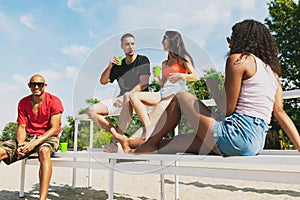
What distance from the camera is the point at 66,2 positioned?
7914mm

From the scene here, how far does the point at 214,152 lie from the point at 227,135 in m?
0.24

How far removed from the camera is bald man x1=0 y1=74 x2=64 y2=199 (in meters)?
3.79

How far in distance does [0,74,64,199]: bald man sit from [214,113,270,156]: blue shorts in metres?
2.15

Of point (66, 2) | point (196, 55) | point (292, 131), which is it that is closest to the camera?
point (292, 131)

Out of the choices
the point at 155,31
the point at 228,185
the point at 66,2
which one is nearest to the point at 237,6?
the point at 66,2

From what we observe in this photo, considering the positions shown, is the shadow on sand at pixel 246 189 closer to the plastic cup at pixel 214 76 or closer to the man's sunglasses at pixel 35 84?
the plastic cup at pixel 214 76

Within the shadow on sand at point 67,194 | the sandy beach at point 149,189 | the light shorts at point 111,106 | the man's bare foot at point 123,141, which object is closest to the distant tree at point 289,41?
the sandy beach at point 149,189

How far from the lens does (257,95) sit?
7.57 ft

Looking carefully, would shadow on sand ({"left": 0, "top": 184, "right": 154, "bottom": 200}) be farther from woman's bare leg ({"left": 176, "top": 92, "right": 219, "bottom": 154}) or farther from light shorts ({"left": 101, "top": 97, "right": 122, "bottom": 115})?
woman's bare leg ({"left": 176, "top": 92, "right": 219, "bottom": 154})

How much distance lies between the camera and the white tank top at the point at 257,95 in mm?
2301

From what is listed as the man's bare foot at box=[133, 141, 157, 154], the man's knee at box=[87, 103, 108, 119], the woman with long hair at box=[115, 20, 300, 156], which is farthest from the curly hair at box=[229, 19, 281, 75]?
the man's knee at box=[87, 103, 108, 119]

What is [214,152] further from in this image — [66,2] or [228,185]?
[66,2]

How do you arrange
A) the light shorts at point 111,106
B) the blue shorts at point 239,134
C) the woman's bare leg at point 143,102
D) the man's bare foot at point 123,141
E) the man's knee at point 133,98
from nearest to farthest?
the blue shorts at point 239,134, the man's bare foot at point 123,141, the woman's bare leg at point 143,102, the man's knee at point 133,98, the light shorts at point 111,106

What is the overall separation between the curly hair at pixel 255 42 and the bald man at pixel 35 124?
2362mm
